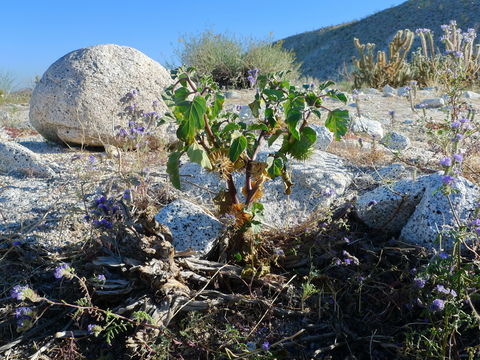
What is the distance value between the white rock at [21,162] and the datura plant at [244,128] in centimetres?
223

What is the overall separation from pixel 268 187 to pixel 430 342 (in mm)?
1620

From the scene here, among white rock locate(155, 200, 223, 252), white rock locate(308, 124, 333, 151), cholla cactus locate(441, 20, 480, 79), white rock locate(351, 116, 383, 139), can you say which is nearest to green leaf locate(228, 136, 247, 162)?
white rock locate(155, 200, 223, 252)

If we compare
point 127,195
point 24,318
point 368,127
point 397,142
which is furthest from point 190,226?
point 368,127

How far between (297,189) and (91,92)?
8.81 feet

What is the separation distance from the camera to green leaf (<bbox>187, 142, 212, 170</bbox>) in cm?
207

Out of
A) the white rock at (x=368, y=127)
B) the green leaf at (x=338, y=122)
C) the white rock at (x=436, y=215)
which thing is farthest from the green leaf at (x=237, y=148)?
the white rock at (x=368, y=127)

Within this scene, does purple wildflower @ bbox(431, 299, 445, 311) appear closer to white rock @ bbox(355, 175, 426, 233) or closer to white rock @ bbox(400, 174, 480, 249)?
white rock @ bbox(400, 174, 480, 249)

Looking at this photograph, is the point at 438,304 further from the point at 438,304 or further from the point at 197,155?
the point at 197,155

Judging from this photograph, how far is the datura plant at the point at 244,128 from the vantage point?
203 cm

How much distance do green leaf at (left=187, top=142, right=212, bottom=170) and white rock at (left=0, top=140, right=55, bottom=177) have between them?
2.37m

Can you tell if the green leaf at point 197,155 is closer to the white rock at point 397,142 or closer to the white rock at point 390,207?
the white rock at point 390,207

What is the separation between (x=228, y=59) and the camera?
38.4 feet

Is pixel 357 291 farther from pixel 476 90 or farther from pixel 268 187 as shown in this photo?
pixel 476 90

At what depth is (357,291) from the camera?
7.25 ft
